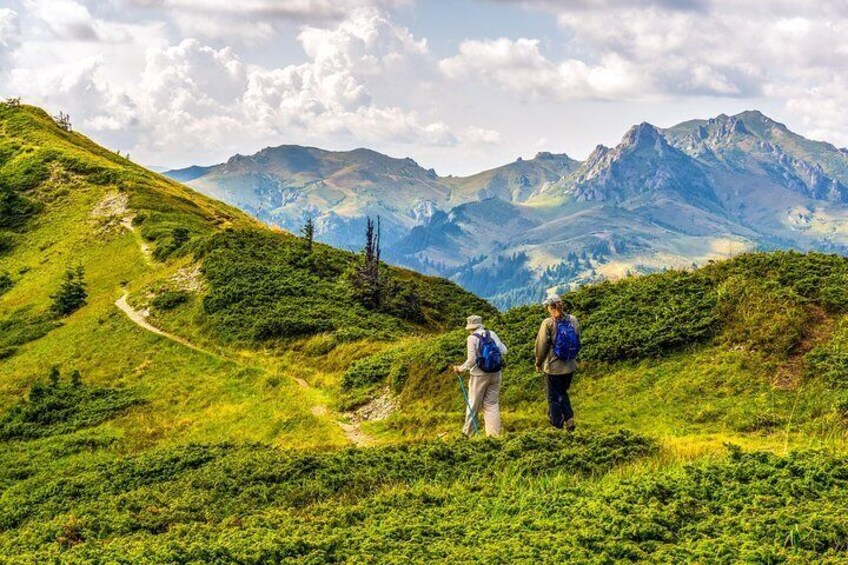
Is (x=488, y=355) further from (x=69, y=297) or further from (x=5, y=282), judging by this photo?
(x=5, y=282)

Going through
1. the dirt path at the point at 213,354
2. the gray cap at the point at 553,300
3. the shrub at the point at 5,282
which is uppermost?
the gray cap at the point at 553,300

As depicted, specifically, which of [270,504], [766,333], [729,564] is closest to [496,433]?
[270,504]

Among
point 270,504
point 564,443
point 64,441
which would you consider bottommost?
point 64,441

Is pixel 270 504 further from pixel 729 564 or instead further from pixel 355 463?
pixel 729 564

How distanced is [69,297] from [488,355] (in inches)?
1586

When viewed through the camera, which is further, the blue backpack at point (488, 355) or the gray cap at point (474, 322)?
the gray cap at point (474, 322)

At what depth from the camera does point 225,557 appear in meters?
10.2

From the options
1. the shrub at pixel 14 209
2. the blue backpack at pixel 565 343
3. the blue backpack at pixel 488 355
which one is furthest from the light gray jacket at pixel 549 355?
the shrub at pixel 14 209

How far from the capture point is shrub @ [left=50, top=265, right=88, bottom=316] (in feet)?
160

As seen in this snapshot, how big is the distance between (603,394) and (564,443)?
6936 millimetres

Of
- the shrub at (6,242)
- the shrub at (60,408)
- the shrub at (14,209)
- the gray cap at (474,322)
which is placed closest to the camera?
the gray cap at (474,322)

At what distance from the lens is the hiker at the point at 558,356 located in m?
18.8

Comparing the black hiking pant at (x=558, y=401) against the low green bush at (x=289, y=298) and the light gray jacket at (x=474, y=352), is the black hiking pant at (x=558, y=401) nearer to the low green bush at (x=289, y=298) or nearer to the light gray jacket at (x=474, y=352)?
the light gray jacket at (x=474, y=352)

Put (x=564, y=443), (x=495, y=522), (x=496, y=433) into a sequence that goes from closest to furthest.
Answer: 1. (x=495, y=522)
2. (x=564, y=443)
3. (x=496, y=433)
